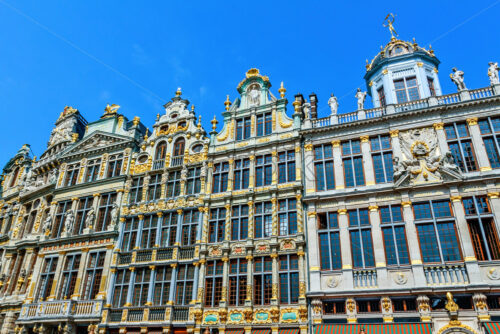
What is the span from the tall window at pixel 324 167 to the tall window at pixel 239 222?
4943 mm

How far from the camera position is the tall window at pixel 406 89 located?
955 inches

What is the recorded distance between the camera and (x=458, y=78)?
22.6m

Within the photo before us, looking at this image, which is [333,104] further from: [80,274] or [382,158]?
[80,274]

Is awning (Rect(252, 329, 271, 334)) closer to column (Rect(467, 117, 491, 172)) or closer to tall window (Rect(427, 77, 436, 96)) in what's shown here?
column (Rect(467, 117, 491, 172))

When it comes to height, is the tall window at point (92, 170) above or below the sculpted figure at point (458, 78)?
below

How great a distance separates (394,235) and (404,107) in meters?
8.14

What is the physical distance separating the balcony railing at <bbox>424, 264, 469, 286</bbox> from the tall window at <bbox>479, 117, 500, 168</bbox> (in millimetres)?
5967

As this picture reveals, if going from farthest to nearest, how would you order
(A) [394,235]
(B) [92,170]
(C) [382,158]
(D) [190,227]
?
(B) [92,170], (D) [190,227], (C) [382,158], (A) [394,235]

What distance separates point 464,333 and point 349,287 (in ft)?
17.6

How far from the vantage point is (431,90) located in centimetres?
2455

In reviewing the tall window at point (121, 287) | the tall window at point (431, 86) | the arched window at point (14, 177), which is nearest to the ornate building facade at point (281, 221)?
the tall window at point (121, 287)

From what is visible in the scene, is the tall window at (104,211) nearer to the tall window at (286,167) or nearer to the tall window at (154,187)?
the tall window at (154,187)

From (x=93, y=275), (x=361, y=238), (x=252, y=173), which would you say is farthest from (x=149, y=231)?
(x=361, y=238)

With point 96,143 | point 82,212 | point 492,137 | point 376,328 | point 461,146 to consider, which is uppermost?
point 96,143
